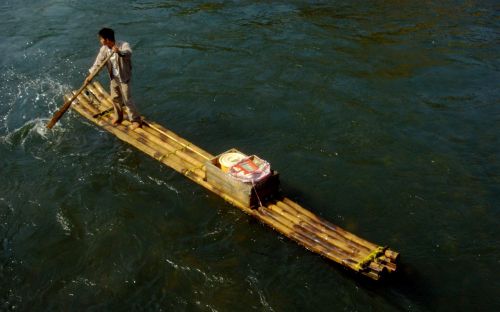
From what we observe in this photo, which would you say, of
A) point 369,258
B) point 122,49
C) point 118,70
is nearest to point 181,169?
point 118,70

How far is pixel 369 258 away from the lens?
22.7ft

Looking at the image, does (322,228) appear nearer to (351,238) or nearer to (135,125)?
(351,238)

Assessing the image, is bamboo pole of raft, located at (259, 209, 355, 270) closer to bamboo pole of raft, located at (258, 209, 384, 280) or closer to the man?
bamboo pole of raft, located at (258, 209, 384, 280)

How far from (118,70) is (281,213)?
185 inches

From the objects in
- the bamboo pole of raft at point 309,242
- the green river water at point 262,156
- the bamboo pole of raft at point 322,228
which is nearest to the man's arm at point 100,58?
the green river water at point 262,156

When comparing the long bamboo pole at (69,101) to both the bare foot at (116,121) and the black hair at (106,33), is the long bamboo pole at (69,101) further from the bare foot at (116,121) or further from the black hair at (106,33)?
the bare foot at (116,121)

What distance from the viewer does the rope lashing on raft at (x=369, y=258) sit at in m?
6.83

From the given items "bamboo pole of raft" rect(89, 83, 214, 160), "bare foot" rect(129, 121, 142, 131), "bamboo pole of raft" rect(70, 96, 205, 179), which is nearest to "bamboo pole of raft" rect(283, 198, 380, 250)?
"bamboo pole of raft" rect(70, 96, 205, 179)

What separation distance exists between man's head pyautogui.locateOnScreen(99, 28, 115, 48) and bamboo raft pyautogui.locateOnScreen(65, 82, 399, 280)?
207 centimetres

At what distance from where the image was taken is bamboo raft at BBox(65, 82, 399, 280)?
275 inches

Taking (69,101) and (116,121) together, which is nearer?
(69,101)

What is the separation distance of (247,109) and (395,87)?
444 centimetres

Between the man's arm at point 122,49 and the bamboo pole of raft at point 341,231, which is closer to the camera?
the bamboo pole of raft at point 341,231

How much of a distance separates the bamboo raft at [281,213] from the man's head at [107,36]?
2.07 m
